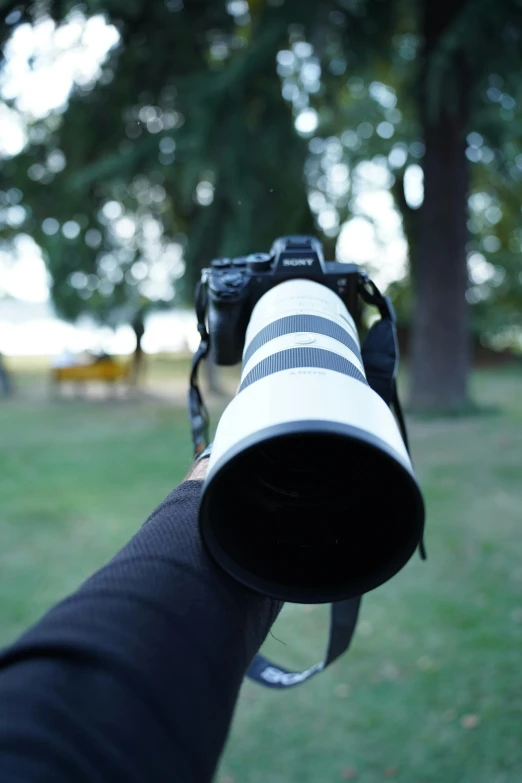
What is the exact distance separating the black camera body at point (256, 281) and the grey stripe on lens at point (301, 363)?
1.30 feet

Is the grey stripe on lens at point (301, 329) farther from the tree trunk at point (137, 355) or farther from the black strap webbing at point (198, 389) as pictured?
the tree trunk at point (137, 355)

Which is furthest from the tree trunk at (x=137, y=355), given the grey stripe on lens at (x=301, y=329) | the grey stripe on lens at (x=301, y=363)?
the grey stripe on lens at (x=301, y=363)

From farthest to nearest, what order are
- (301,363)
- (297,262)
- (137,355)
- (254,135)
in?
(137,355), (254,135), (297,262), (301,363)

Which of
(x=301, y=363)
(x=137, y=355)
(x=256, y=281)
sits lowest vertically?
(x=137, y=355)

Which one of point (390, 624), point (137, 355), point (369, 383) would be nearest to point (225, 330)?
point (369, 383)

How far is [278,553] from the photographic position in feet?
2.48

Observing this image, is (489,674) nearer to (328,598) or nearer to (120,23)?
(328,598)

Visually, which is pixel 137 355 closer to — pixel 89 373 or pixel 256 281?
pixel 89 373

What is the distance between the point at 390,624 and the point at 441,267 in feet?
16.5

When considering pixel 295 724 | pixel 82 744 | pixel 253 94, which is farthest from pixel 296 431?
pixel 253 94

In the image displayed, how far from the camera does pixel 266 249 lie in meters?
6.25

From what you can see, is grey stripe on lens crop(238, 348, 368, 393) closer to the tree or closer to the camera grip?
the camera grip

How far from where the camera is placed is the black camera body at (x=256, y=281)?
1.19 meters

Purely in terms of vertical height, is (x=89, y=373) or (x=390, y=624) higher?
(x=390, y=624)
